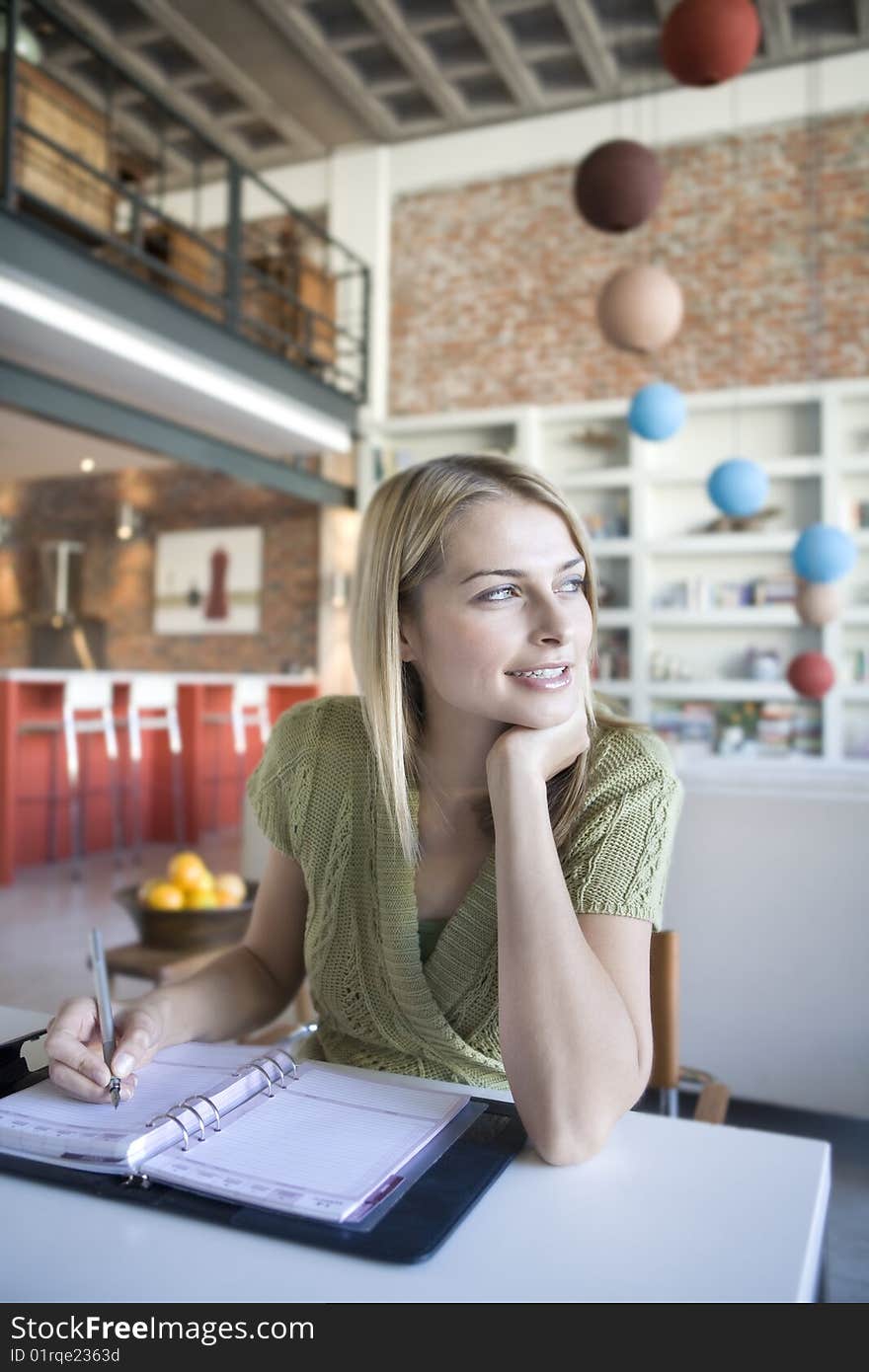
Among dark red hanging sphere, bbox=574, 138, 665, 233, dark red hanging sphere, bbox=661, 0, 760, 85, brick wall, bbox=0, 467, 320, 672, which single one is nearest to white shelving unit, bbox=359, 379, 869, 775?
brick wall, bbox=0, 467, 320, 672

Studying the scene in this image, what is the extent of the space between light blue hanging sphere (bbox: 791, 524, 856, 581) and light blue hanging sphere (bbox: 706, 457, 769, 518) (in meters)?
0.33

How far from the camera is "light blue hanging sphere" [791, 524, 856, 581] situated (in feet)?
15.1

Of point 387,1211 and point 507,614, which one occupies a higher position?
point 507,614

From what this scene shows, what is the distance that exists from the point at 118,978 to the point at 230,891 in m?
1.43

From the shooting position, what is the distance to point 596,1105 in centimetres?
75

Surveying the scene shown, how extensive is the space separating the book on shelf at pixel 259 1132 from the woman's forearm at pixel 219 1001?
0.13m

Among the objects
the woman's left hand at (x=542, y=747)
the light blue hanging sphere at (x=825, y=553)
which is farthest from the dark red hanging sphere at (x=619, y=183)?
the woman's left hand at (x=542, y=747)

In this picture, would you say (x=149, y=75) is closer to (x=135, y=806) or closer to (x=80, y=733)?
(x=80, y=733)

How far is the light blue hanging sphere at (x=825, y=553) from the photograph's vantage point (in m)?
4.60

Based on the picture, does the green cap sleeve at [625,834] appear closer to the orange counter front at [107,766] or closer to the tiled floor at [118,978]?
the tiled floor at [118,978]

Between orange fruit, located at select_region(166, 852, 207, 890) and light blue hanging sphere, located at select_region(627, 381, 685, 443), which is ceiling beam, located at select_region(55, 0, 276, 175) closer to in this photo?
light blue hanging sphere, located at select_region(627, 381, 685, 443)

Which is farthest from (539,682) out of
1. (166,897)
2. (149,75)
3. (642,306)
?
(149,75)

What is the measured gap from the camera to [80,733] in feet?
20.7

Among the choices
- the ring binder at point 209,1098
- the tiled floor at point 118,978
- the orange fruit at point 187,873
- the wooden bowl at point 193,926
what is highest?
the ring binder at point 209,1098
